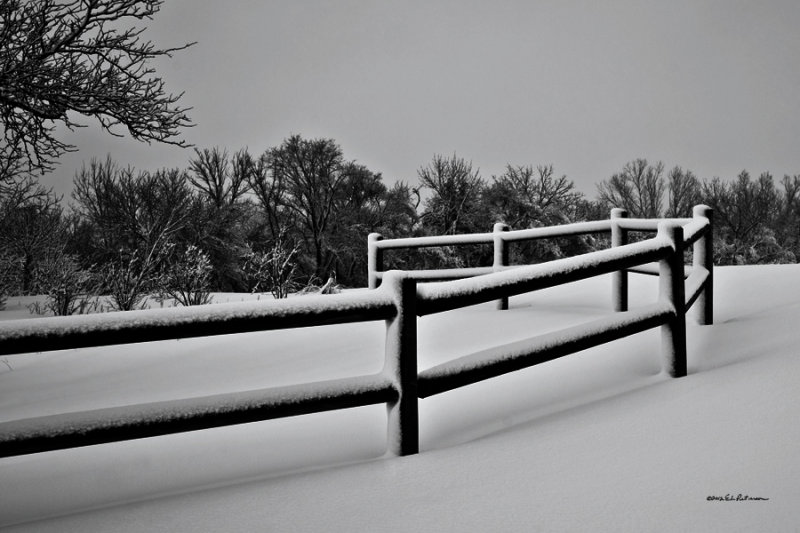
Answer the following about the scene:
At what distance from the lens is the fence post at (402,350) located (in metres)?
2.97

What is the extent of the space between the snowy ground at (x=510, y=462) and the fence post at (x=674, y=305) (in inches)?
5.0

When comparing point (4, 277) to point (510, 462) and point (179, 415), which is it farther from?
point (510, 462)

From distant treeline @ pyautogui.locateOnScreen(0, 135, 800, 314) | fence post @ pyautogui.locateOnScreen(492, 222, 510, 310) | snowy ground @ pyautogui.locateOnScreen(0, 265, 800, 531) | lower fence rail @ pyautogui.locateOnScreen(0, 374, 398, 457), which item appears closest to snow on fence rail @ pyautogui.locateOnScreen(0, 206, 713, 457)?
lower fence rail @ pyautogui.locateOnScreen(0, 374, 398, 457)

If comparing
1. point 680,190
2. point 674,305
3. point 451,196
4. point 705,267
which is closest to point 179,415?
point 674,305

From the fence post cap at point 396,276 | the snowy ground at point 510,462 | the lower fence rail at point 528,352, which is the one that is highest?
the fence post cap at point 396,276

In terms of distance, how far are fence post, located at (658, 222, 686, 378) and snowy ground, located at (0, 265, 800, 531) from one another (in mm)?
128

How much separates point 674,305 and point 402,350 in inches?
85.5

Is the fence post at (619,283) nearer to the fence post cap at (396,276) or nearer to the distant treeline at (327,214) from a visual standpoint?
the fence post cap at (396,276)

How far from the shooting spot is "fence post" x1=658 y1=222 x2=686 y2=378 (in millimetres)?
4059

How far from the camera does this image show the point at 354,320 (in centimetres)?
295

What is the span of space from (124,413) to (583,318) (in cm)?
517

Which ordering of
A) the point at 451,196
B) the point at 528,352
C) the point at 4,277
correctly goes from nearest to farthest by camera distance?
the point at 528,352, the point at 4,277, the point at 451,196

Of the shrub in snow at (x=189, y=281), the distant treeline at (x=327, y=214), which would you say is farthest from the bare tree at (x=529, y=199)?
the shrub in snow at (x=189, y=281)

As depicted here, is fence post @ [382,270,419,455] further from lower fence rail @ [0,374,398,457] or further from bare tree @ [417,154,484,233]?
bare tree @ [417,154,484,233]
